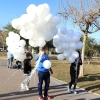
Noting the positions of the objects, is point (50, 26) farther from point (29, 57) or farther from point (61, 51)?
point (29, 57)

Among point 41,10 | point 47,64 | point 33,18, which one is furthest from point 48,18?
point 47,64

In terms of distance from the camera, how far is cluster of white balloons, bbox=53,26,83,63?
6555 millimetres

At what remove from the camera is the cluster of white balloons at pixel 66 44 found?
258 inches

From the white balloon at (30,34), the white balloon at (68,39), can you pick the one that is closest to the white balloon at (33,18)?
the white balloon at (30,34)

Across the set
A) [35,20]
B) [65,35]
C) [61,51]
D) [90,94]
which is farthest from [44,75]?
[90,94]

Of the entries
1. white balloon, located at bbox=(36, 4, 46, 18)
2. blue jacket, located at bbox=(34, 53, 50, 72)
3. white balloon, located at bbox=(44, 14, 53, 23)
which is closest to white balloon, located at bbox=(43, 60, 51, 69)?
blue jacket, located at bbox=(34, 53, 50, 72)

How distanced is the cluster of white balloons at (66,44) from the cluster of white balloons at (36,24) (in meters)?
0.53

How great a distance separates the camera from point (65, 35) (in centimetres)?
673

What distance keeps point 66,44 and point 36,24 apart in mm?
1230

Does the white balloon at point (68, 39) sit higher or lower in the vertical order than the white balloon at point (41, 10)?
lower

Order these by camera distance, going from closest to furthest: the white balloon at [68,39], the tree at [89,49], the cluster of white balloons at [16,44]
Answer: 1. the cluster of white balloons at [16,44]
2. the white balloon at [68,39]
3. the tree at [89,49]

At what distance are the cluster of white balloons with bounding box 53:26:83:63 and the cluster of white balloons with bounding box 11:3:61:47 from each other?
0.53m

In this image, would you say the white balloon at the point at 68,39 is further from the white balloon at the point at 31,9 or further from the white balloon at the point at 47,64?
the white balloon at the point at 31,9

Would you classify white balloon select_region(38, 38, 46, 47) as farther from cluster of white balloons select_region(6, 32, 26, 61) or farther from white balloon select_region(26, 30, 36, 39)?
cluster of white balloons select_region(6, 32, 26, 61)
